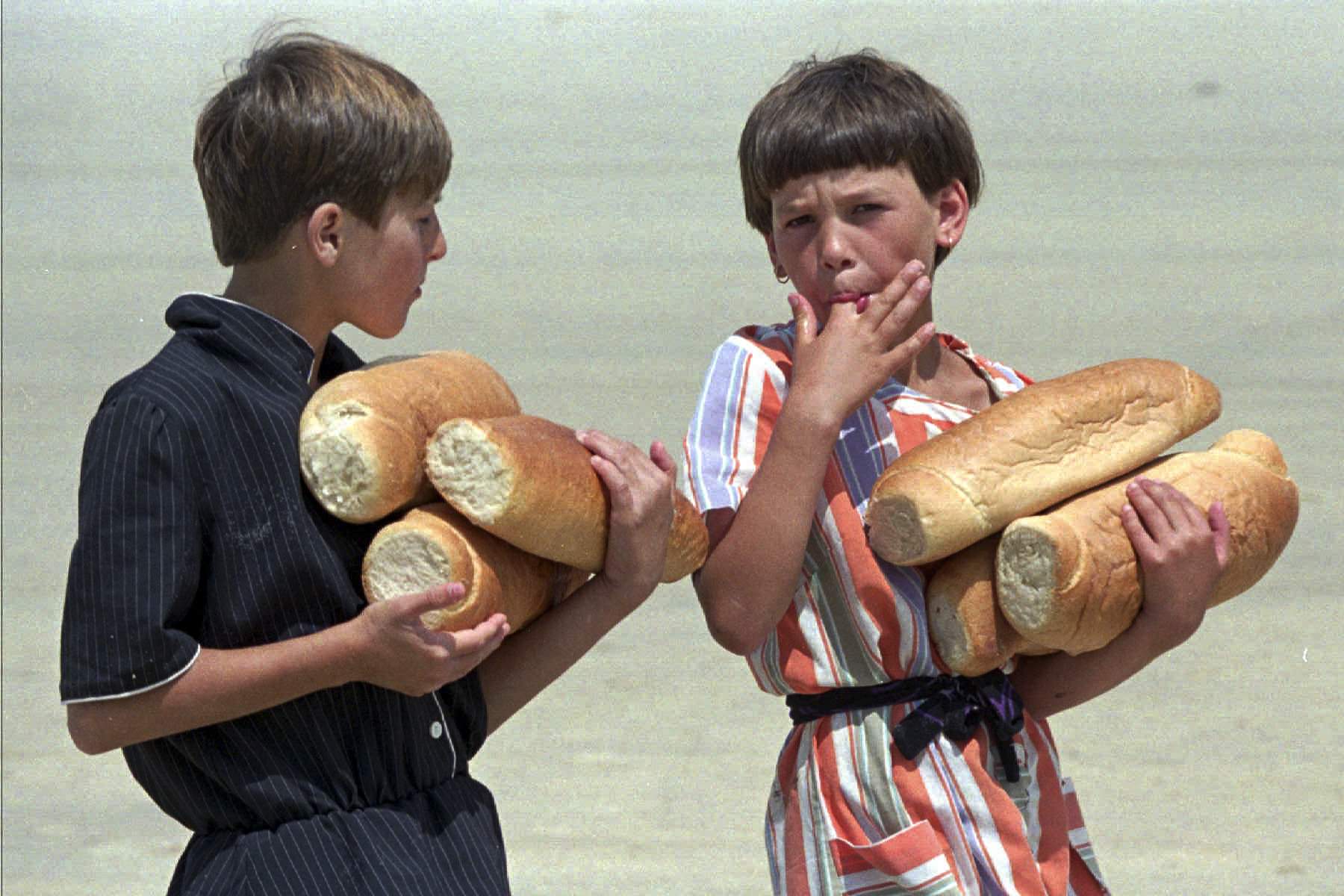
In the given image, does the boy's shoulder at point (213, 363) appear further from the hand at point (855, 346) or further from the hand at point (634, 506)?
the hand at point (855, 346)

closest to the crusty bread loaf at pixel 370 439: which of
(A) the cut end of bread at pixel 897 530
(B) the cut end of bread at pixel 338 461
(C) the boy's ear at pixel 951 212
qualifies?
(B) the cut end of bread at pixel 338 461

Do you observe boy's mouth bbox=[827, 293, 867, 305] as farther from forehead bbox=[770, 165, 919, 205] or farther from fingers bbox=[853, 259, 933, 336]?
forehead bbox=[770, 165, 919, 205]

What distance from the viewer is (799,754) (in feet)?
8.89

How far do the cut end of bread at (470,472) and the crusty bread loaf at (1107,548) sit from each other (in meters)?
0.69

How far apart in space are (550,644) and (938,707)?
554 mm

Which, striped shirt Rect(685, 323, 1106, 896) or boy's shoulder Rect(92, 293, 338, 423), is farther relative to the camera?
striped shirt Rect(685, 323, 1106, 896)

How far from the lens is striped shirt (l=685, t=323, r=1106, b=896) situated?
Result: 258cm

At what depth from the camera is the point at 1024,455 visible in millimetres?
2482

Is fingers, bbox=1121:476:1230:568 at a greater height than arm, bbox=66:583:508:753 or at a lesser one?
greater

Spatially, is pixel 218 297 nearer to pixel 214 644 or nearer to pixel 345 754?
pixel 214 644

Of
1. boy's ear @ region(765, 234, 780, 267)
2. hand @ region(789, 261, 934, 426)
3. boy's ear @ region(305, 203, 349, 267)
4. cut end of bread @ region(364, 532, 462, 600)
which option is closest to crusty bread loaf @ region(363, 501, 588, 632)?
cut end of bread @ region(364, 532, 462, 600)

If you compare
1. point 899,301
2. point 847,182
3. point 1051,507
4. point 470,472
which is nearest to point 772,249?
point 847,182

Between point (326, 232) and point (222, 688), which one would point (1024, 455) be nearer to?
point (326, 232)

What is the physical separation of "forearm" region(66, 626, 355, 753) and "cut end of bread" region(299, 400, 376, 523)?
5.8 inches
